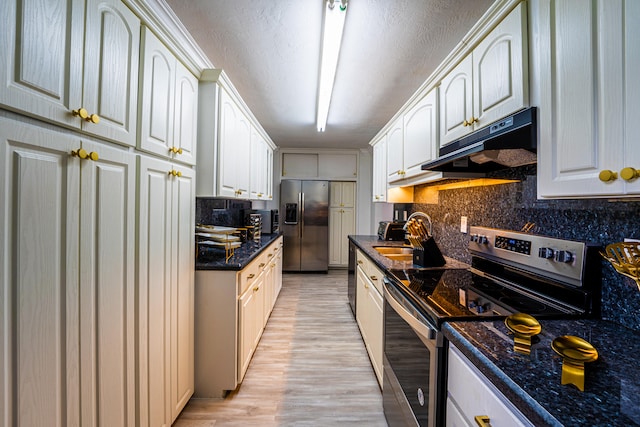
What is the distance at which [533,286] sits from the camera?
1.33 meters

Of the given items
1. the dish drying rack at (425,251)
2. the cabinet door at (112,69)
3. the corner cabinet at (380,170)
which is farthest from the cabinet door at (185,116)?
the corner cabinet at (380,170)

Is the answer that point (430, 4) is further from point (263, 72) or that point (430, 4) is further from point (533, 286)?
point (533, 286)

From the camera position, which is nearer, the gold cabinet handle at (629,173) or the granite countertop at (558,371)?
the granite countertop at (558,371)

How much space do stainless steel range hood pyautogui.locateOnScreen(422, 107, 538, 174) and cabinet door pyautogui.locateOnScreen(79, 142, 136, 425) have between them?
1.45 metres

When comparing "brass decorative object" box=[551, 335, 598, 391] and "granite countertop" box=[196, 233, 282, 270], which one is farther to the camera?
"granite countertop" box=[196, 233, 282, 270]

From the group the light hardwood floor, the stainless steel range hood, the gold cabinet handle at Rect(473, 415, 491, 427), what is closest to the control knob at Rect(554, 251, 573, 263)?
the stainless steel range hood

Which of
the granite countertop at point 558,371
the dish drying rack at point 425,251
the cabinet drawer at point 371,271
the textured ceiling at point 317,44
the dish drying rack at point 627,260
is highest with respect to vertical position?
the textured ceiling at point 317,44

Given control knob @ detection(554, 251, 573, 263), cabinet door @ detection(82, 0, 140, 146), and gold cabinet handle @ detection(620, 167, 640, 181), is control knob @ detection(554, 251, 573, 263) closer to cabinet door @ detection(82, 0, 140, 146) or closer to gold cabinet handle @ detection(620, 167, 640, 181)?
gold cabinet handle @ detection(620, 167, 640, 181)

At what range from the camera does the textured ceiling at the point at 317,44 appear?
1676mm

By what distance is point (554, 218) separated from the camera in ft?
4.36

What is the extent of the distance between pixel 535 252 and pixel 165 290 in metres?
1.76

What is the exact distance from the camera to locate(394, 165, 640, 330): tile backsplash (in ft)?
3.32

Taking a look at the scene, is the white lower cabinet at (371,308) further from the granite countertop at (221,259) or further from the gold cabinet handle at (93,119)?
the gold cabinet handle at (93,119)

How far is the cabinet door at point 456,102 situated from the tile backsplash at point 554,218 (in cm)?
36
